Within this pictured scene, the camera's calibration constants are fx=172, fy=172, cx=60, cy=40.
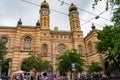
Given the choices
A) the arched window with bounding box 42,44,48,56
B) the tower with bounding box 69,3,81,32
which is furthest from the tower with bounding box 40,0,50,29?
the tower with bounding box 69,3,81,32

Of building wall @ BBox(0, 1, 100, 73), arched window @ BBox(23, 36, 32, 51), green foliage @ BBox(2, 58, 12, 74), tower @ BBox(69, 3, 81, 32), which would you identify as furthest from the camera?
tower @ BBox(69, 3, 81, 32)

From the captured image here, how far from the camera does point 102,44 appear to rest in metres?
23.0

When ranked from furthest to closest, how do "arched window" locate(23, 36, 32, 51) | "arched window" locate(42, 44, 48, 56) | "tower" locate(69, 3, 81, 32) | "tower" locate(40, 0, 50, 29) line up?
"tower" locate(69, 3, 81, 32) < "tower" locate(40, 0, 50, 29) < "arched window" locate(42, 44, 48, 56) < "arched window" locate(23, 36, 32, 51)

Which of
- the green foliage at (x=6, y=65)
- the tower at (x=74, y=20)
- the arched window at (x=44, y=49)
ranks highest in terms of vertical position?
the tower at (x=74, y=20)

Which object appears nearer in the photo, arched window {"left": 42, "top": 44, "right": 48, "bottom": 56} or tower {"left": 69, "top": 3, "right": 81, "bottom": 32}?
arched window {"left": 42, "top": 44, "right": 48, "bottom": 56}

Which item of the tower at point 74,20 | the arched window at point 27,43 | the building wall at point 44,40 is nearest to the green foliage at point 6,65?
A: the building wall at point 44,40

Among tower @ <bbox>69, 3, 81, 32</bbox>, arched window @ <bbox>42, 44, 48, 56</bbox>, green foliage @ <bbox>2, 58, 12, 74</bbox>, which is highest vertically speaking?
tower @ <bbox>69, 3, 81, 32</bbox>

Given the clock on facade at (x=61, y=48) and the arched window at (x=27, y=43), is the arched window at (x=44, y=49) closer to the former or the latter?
the arched window at (x=27, y=43)

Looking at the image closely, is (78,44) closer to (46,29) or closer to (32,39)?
(46,29)

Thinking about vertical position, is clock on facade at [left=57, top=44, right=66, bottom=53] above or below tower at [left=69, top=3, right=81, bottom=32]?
below

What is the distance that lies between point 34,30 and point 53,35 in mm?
4765

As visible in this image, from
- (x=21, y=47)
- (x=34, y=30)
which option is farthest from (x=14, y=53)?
(x=34, y=30)

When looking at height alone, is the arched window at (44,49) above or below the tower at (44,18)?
below

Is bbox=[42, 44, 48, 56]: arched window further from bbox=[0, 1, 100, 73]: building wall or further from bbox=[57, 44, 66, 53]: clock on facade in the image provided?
bbox=[57, 44, 66, 53]: clock on facade
